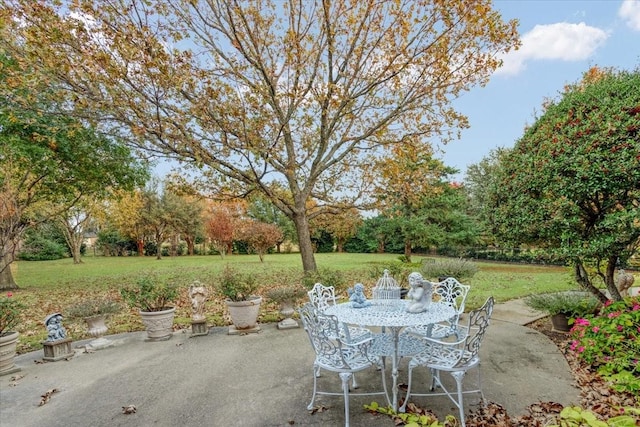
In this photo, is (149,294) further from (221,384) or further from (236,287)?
(221,384)

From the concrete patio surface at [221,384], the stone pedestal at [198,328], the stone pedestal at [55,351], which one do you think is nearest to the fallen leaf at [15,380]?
the concrete patio surface at [221,384]

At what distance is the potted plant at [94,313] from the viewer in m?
5.28

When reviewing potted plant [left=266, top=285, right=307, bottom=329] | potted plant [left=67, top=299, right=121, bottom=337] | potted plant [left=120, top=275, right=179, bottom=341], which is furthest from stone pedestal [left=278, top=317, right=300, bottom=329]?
potted plant [left=67, top=299, right=121, bottom=337]

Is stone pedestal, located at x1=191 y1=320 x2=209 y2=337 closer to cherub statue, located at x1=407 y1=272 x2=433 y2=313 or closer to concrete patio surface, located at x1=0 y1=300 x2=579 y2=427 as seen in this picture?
concrete patio surface, located at x1=0 y1=300 x2=579 y2=427

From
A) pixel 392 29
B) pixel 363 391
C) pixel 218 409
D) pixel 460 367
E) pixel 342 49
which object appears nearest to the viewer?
pixel 460 367

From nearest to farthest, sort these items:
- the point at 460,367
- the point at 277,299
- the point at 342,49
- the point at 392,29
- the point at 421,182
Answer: the point at 460,367
the point at 277,299
the point at 392,29
the point at 342,49
the point at 421,182

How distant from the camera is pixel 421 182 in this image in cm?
886

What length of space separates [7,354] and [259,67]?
636 cm

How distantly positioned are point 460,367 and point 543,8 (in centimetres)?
791

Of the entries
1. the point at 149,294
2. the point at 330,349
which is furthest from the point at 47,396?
the point at 330,349

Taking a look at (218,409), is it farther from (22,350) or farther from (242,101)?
(242,101)

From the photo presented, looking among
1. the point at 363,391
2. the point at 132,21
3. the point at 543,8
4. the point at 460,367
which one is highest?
the point at 543,8

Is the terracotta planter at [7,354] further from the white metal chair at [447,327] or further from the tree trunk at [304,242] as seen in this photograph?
the tree trunk at [304,242]

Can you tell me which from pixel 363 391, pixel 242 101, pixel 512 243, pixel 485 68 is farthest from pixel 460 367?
pixel 485 68
